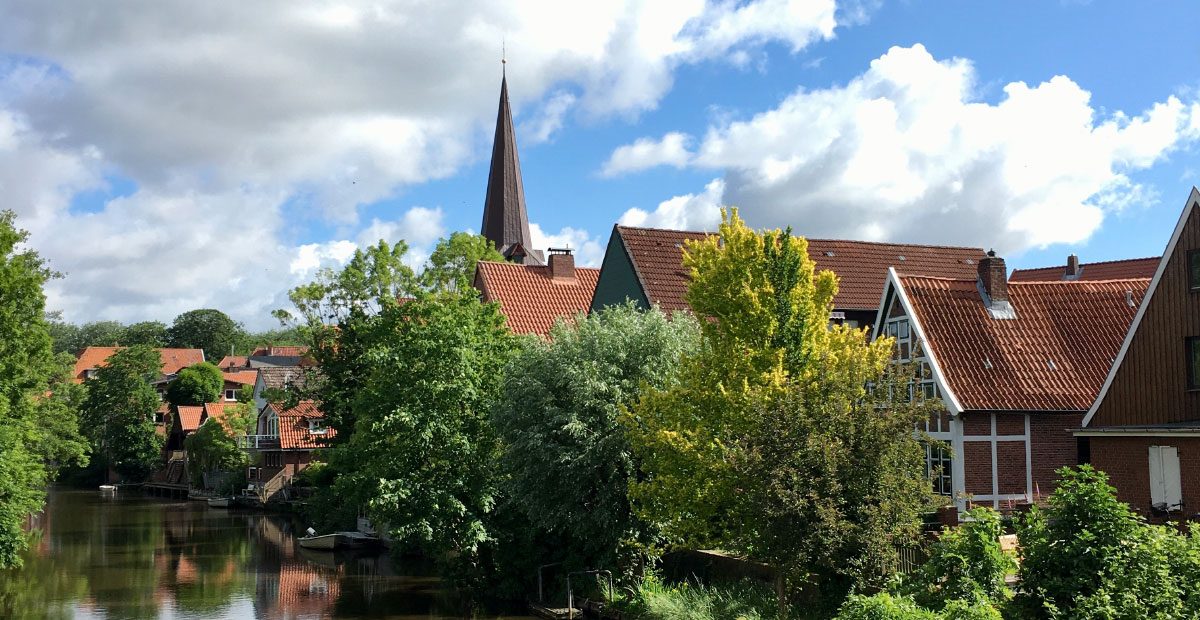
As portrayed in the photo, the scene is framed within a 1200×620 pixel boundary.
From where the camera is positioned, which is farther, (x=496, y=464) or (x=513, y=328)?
(x=513, y=328)

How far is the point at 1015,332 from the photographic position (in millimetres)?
28906

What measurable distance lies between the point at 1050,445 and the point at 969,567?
42.8 feet

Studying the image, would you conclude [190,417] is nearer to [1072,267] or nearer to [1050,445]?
[1072,267]

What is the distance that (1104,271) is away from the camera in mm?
44406

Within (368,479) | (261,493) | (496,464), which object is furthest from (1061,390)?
(261,493)

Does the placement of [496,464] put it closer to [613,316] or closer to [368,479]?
[368,479]

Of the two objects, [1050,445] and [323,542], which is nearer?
[1050,445]

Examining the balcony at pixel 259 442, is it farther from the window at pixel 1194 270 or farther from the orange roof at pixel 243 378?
the window at pixel 1194 270

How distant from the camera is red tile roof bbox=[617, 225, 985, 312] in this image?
3541 centimetres

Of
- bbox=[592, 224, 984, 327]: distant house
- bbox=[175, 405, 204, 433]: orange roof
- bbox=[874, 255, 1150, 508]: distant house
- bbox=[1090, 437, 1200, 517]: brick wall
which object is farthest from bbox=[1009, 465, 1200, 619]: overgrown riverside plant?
bbox=[175, 405, 204, 433]: orange roof

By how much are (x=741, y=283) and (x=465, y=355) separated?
10.4 meters

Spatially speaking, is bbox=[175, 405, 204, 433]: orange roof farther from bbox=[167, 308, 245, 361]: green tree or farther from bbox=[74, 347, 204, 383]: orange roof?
bbox=[167, 308, 245, 361]: green tree

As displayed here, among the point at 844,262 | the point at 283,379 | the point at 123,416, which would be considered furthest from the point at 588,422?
the point at 123,416

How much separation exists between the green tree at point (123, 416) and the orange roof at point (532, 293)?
59422 millimetres
